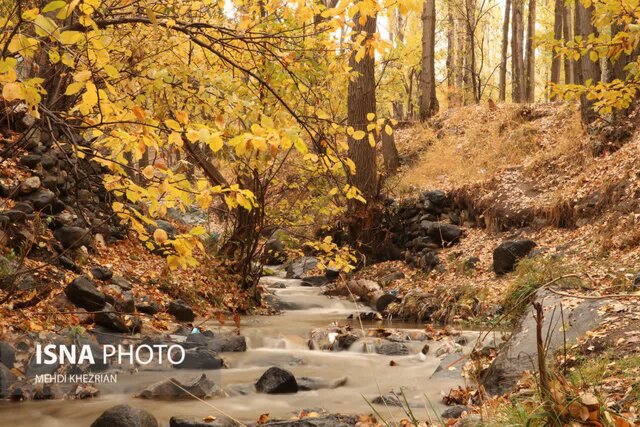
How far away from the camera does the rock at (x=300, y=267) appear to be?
47.8 feet

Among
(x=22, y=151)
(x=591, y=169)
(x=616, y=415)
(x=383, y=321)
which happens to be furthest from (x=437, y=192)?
(x=616, y=415)

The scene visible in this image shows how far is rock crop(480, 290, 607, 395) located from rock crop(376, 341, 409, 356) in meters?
1.93

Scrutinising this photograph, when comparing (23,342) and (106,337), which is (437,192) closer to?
(106,337)

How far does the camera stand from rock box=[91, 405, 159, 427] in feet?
14.2

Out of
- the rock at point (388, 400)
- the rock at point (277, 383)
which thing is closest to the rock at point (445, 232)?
the rock at point (277, 383)

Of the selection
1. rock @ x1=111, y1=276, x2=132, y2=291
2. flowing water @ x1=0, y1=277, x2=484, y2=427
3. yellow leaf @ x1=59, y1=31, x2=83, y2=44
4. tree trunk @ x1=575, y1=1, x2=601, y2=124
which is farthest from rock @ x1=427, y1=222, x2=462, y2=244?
yellow leaf @ x1=59, y1=31, x2=83, y2=44

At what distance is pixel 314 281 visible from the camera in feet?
46.0

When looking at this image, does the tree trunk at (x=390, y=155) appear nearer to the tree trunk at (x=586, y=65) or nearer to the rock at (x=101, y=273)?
the tree trunk at (x=586, y=65)

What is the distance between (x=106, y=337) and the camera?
22.0 ft

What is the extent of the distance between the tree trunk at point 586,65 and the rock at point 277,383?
8303mm

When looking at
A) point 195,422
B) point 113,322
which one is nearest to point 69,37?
point 195,422

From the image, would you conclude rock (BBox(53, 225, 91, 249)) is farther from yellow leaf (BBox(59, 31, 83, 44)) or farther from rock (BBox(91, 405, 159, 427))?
yellow leaf (BBox(59, 31, 83, 44))

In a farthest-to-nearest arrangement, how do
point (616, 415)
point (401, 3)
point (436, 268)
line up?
point (436, 268) < point (401, 3) < point (616, 415)

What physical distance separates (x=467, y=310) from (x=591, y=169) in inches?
151
